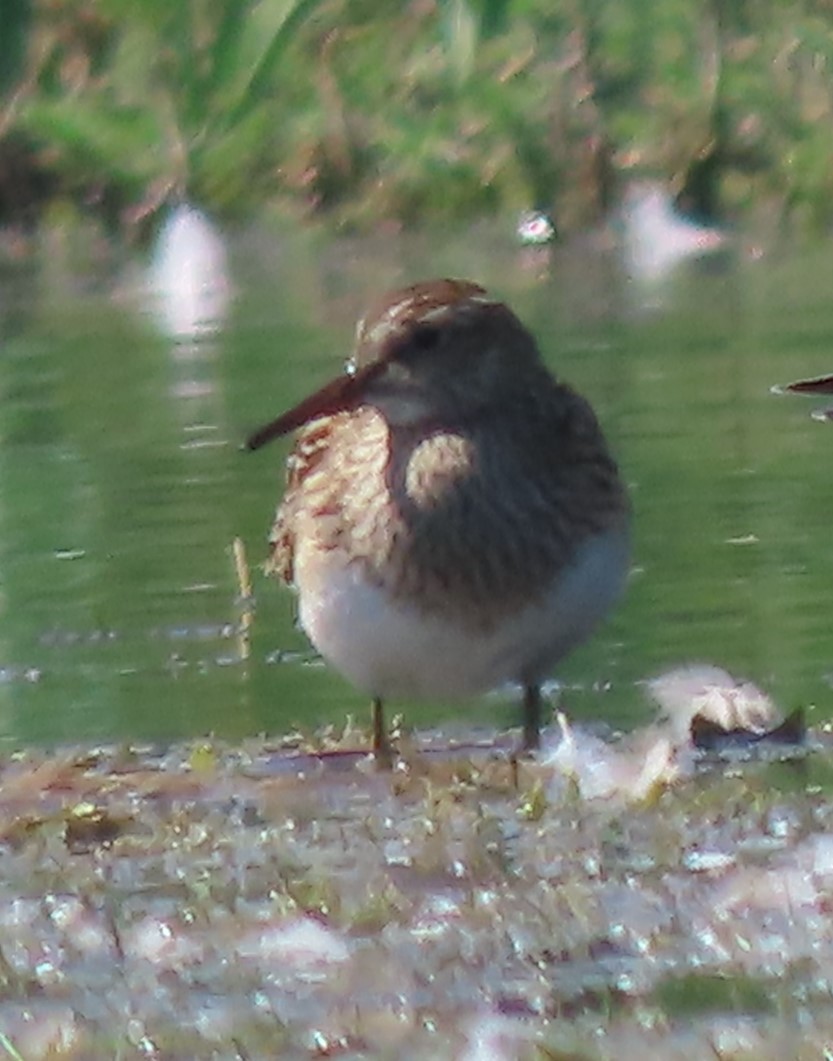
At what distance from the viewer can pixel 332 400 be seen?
18.8 ft

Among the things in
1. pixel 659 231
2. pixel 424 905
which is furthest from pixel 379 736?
pixel 659 231

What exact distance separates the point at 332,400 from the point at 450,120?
39.6 feet

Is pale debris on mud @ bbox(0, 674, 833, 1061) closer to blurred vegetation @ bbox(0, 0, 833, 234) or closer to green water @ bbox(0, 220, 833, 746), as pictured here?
green water @ bbox(0, 220, 833, 746)

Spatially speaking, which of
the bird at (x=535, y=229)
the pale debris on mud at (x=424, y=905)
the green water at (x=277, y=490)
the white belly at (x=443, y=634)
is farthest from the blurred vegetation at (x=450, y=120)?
the pale debris on mud at (x=424, y=905)

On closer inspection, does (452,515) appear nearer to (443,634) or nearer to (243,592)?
(443,634)

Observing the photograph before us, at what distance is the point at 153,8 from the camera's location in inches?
206

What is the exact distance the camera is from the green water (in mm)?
6637

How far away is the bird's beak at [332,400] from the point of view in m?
Answer: 5.74

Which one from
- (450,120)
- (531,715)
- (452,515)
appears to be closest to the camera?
(452,515)

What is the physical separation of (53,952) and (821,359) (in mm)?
6744

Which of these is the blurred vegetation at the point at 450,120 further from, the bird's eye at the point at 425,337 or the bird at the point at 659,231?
the bird's eye at the point at 425,337

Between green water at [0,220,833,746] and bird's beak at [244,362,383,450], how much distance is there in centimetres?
68

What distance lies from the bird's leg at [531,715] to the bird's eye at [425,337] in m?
0.64

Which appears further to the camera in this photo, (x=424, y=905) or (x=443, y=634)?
(x=443, y=634)
